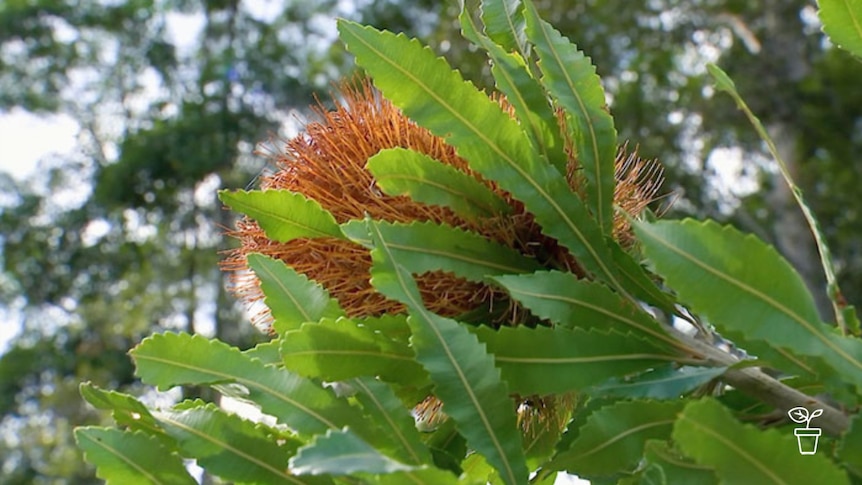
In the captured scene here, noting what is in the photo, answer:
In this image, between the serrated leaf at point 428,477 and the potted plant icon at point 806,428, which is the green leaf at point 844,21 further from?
the serrated leaf at point 428,477

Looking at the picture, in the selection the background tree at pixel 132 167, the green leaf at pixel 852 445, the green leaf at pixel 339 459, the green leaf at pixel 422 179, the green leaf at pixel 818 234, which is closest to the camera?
the green leaf at pixel 339 459

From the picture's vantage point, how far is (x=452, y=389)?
0.90m

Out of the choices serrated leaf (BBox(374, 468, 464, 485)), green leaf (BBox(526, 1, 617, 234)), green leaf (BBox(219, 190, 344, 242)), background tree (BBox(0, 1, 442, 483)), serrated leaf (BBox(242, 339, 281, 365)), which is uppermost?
background tree (BBox(0, 1, 442, 483))

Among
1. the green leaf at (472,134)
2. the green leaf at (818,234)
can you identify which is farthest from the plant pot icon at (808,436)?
the green leaf at (472,134)

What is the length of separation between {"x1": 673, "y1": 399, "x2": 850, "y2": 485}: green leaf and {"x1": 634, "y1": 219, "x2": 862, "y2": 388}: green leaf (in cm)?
9

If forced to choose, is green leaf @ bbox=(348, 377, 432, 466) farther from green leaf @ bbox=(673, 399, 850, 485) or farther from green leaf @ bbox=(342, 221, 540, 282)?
green leaf @ bbox=(673, 399, 850, 485)

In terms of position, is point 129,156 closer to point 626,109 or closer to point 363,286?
point 626,109

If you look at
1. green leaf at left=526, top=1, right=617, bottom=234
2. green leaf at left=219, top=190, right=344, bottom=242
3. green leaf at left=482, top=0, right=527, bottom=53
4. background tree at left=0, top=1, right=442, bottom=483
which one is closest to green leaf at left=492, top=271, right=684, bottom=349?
green leaf at left=526, top=1, right=617, bottom=234

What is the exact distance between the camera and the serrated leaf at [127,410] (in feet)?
3.19

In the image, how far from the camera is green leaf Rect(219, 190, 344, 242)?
41.2 inches

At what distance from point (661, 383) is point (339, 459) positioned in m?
0.42

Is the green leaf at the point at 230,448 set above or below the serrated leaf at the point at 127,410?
below

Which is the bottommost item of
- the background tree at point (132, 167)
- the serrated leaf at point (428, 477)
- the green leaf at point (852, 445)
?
the serrated leaf at point (428, 477)

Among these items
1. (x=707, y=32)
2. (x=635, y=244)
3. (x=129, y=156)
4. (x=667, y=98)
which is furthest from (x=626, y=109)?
(x=635, y=244)
